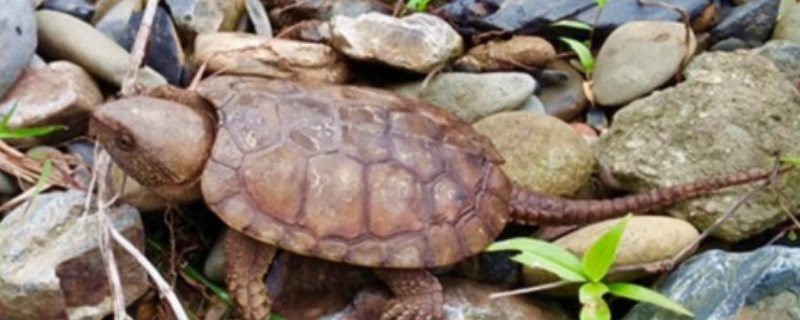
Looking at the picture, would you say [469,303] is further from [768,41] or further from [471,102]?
[768,41]

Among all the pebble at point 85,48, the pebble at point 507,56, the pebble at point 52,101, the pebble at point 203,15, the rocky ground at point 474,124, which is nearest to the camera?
the rocky ground at point 474,124

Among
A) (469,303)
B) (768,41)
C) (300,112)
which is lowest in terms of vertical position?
(469,303)

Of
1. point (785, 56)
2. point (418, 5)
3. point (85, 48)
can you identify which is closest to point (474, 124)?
point (418, 5)

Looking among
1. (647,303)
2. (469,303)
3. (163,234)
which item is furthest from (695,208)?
(163,234)

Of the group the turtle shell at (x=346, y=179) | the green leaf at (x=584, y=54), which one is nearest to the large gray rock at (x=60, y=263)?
the turtle shell at (x=346, y=179)

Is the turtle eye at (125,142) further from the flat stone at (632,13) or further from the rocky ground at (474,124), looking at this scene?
the flat stone at (632,13)

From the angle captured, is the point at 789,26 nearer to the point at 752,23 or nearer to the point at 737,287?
the point at 752,23

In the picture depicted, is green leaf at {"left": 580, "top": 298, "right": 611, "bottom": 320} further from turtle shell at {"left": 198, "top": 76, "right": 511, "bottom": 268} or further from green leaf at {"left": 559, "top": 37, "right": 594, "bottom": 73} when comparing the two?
green leaf at {"left": 559, "top": 37, "right": 594, "bottom": 73}
